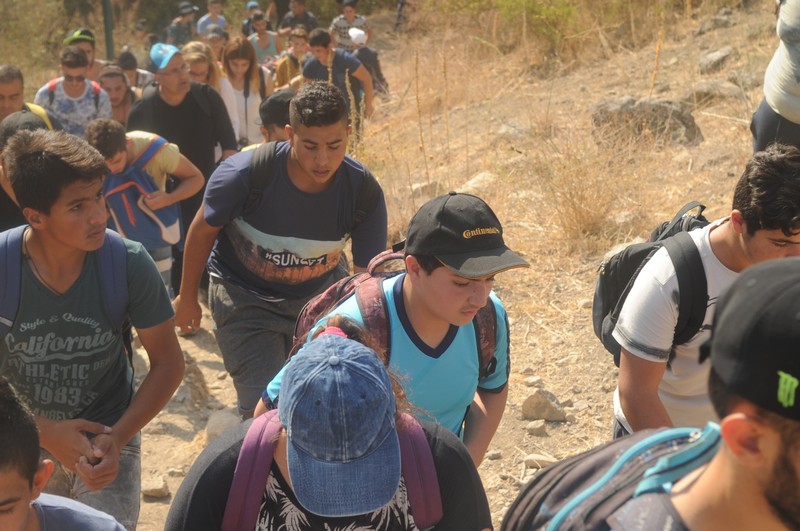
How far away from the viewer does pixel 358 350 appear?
2242mm

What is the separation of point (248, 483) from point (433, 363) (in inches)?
31.5

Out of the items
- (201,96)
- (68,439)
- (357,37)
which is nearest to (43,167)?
(68,439)

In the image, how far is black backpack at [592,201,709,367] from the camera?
2.79 meters

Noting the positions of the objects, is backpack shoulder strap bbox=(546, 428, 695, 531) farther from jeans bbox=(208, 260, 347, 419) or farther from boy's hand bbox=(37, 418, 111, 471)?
jeans bbox=(208, 260, 347, 419)

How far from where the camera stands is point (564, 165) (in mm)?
7086

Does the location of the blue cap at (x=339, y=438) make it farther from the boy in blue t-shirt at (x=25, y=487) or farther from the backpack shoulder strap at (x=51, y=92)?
the backpack shoulder strap at (x=51, y=92)

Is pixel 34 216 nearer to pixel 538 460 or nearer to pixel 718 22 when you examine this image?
pixel 538 460

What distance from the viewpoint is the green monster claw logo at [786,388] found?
1.43 meters

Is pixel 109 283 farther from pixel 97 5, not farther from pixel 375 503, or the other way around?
pixel 97 5

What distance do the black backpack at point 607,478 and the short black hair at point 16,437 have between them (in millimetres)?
1139

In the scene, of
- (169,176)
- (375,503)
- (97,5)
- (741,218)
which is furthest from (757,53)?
(97,5)

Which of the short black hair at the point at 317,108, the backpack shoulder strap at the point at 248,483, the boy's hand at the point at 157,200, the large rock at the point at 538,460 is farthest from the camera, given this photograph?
the boy's hand at the point at 157,200

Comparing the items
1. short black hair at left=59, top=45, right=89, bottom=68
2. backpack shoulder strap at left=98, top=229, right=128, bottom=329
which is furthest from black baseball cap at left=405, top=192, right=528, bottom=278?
short black hair at left=59, top=45, right=89, bottom=68

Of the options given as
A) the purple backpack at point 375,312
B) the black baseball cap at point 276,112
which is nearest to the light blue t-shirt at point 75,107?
the black baseball cap at point 276,112
